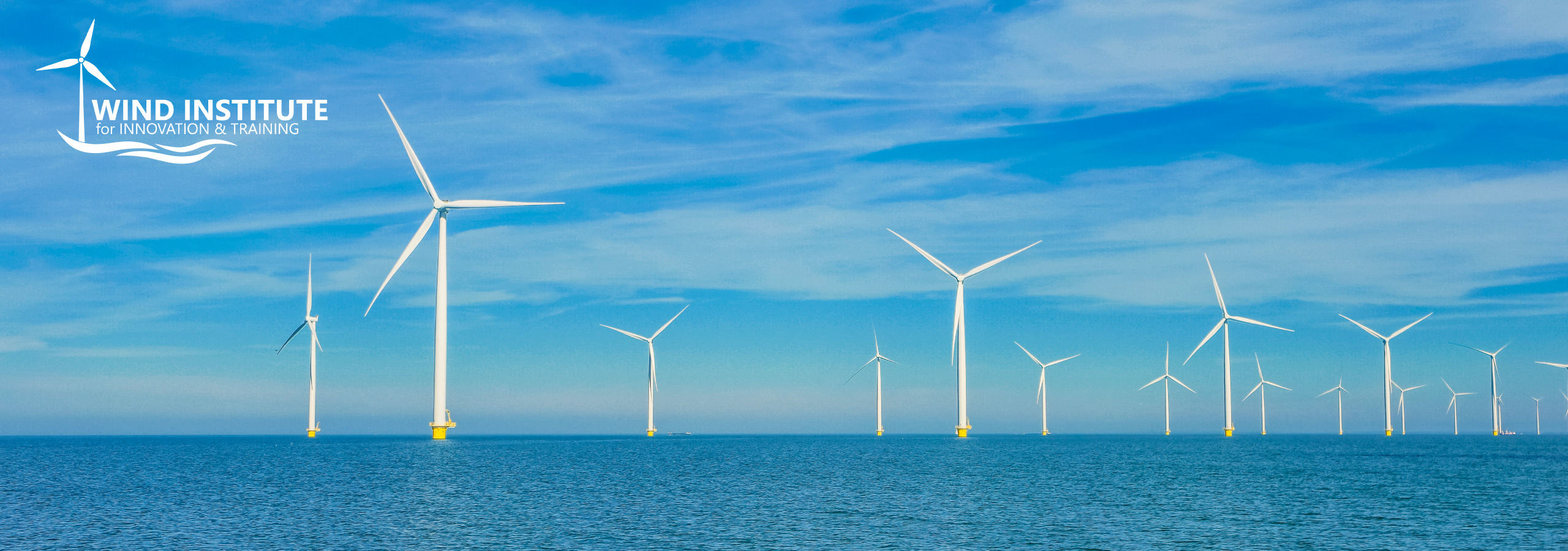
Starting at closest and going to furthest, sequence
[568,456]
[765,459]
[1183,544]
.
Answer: [1183,544] → [765,459] → [568,456]

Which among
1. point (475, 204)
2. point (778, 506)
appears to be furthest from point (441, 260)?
point (778, 506)

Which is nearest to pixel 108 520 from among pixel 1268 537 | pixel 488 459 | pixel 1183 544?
pixel 1183 544

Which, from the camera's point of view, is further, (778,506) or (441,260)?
(441,260)

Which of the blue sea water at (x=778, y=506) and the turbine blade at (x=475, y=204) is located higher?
the turbine blade at (x=475, y=204)

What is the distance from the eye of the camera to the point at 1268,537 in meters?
49.5

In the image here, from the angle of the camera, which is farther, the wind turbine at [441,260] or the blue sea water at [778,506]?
the wind turbine at [441,260]

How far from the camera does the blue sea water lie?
47.6 m

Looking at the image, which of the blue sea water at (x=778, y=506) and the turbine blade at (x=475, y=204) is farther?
the turbine blade at (x=475, y=204)

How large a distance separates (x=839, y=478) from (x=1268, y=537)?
45.1 m

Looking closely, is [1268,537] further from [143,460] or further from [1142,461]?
[143,460]

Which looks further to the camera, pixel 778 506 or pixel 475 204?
pixel 475 204

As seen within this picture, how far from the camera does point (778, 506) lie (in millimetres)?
63219

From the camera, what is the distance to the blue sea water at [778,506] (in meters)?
47.6

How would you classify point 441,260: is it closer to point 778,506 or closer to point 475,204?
point 475,204
